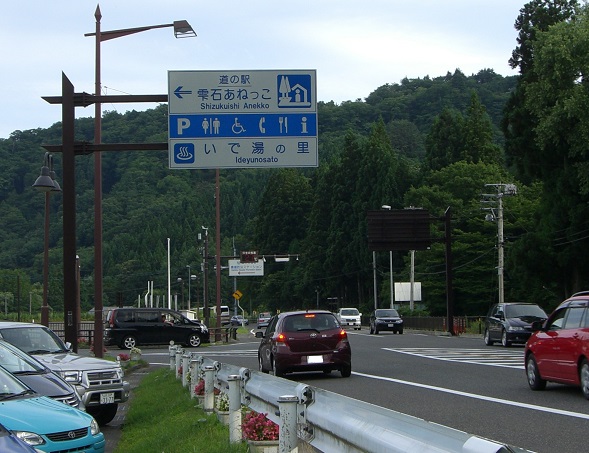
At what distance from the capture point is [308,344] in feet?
67.4

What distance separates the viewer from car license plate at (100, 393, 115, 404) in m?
14.4

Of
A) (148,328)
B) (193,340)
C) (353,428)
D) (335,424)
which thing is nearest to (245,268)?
(193,340)

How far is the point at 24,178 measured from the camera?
94.2 metres

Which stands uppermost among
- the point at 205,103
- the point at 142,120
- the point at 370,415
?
the point at 142,120

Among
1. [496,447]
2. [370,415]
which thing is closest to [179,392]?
[370,415]

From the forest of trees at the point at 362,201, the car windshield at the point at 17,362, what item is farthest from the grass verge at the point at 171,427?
the forest of trees at the point at 362,201

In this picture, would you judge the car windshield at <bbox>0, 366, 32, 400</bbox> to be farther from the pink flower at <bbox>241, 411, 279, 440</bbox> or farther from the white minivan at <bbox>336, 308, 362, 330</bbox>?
the white minivan at <bbox>336, 308, 362, 330</bbox>

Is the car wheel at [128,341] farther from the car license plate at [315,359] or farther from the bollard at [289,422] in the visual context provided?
the bollard at [289,422]

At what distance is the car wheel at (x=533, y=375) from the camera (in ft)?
55.2

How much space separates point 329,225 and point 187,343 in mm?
63636

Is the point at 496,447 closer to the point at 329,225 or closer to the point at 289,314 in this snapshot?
the point at 289,314

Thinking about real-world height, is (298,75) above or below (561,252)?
above

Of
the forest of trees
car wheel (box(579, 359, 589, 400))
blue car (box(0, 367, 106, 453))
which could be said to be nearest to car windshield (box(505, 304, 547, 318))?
the forest of trees

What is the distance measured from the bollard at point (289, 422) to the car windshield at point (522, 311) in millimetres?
29631
